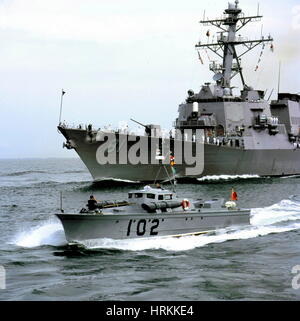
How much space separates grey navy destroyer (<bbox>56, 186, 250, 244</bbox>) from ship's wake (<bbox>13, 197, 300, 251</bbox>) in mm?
223

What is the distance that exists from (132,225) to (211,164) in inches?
1137

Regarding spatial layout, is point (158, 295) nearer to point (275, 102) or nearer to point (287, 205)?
point (287, 205)

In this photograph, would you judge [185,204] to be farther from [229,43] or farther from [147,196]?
[229,43]

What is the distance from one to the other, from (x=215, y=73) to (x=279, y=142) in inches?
370

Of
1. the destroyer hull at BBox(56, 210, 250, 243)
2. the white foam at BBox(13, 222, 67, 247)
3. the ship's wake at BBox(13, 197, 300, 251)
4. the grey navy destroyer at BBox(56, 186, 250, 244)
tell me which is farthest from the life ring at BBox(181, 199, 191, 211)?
the white foam at BBox(13, 222, 67, 247)

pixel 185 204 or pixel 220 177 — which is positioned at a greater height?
pixel 220 177

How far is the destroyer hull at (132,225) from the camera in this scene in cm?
2008

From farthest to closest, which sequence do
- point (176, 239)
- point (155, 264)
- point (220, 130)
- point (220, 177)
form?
point (220, 130)
point (220, 177)
point (176, 239)
point (155, 264)

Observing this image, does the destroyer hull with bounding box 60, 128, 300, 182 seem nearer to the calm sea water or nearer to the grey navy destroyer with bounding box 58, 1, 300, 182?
the grey navy destroyer with bounding box 58, 1, 300, 182

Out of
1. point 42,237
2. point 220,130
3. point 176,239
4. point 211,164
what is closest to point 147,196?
point 176,239

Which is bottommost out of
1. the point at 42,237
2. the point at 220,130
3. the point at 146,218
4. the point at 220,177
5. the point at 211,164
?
the point at 42,237

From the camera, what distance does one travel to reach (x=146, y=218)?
20875 mm
